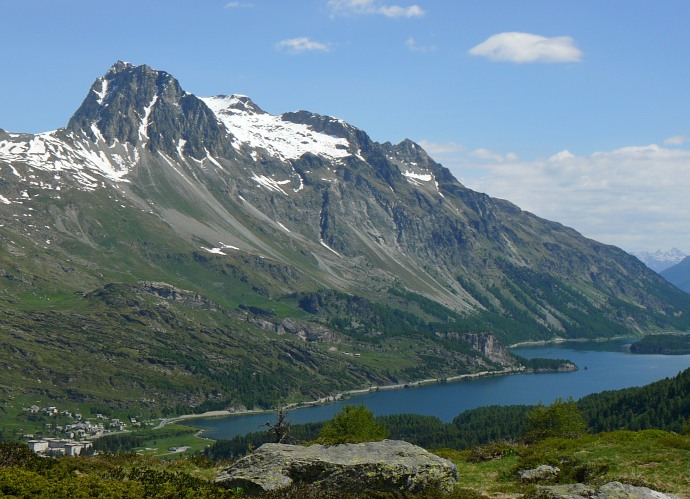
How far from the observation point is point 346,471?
3312 cm

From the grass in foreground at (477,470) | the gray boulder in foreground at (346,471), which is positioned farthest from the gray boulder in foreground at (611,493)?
the gray boulder in foreground at (346,471)

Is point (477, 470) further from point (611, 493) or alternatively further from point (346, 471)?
point (611, 493)

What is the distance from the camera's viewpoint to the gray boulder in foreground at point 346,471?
32.7 meters

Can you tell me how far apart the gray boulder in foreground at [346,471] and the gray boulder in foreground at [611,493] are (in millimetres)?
5248

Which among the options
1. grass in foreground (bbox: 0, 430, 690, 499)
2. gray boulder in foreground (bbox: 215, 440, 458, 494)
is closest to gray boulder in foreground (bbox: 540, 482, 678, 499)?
grass in foreground (bbox: 0, 430, 690, 499)

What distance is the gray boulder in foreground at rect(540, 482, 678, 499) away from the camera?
29.5 metres

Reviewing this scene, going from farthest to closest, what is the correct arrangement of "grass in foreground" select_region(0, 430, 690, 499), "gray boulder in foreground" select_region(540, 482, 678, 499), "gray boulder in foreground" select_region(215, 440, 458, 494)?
"gray boulder in foreground" select_region(215, 440, 458, 494) < "grass in foreground" select_region(0, 430, 690, 499) < "gray boulder in foreground" select_region(540, 482, 678, 499)

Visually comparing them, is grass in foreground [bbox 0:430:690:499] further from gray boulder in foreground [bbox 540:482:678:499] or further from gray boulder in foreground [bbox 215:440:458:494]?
gray boulder in foreground [bbox 540:482:678:499]

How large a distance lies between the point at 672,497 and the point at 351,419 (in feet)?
186

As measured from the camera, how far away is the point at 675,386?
607 feet

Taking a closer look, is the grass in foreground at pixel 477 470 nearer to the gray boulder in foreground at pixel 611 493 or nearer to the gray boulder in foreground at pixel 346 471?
the gray boulder in foreground at pixel 346 471

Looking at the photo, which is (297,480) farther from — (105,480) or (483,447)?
(483,447)

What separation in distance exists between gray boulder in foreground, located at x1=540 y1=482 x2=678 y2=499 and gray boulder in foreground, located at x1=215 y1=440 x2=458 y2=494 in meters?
5.25

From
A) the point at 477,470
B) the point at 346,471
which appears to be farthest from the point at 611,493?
the point at 477,470
